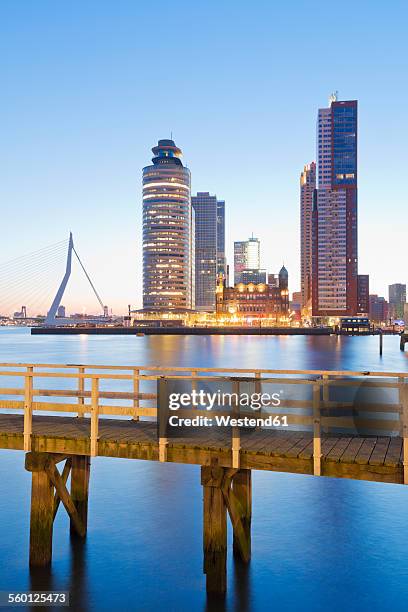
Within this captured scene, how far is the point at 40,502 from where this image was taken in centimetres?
1423

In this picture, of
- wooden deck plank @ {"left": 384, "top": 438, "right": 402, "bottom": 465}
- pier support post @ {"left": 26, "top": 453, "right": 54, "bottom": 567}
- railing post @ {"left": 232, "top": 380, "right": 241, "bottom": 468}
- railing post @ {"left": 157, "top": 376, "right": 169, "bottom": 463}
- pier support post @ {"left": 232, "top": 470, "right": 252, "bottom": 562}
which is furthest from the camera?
pier support post @ {"left": 232, "top": 470, "right": 252, "bottom": 562}

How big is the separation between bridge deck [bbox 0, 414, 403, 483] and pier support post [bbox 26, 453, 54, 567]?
0.42 m

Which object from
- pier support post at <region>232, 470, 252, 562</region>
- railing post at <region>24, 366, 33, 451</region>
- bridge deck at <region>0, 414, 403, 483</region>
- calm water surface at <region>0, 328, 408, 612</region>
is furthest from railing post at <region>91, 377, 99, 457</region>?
calm water surface at <region>0, 328, 408, 612</region>

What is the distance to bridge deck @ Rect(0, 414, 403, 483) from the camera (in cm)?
1141

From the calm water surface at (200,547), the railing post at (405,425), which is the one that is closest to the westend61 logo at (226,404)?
the railing post at (405,425)

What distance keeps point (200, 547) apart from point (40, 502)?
5000mm

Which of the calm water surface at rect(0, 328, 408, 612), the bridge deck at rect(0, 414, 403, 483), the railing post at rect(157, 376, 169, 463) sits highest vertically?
the railing post at rect(157, 376, 169, 463)

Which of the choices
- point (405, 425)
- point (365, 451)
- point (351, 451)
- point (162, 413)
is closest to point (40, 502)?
point (162, 413)

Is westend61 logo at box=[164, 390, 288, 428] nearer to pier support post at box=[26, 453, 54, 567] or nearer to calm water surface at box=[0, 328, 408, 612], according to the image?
pier support post at box=[26, 453, 54, 567]

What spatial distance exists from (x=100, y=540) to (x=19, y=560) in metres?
2.34

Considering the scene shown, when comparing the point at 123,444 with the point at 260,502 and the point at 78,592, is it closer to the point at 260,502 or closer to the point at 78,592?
the point at 78,592

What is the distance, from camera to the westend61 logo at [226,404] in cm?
1216

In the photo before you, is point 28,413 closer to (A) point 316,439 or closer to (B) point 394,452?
(A) point 316,439

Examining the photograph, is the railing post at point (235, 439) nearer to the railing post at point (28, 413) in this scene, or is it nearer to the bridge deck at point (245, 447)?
the bridge deck at point (245, 447)
